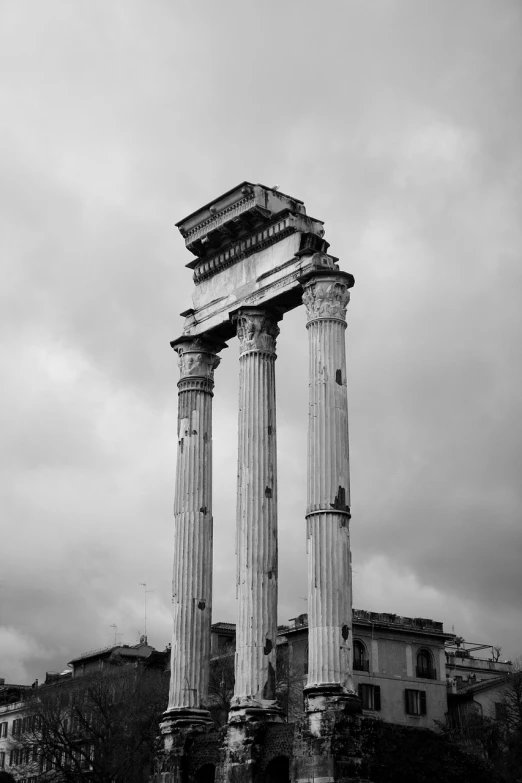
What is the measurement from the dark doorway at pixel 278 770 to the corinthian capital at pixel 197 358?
13659 mm

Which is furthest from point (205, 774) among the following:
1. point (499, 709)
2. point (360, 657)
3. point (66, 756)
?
point (499, 709)

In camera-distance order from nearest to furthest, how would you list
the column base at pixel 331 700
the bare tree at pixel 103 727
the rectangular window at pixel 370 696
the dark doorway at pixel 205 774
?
the column base at pixel 331 700
the dark doorway at pixel 205 774
the bare tree at pixel 103 727
the rectangular window at pixel 370 696

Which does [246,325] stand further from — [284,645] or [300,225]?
[284,645]

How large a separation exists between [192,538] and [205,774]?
291 inches

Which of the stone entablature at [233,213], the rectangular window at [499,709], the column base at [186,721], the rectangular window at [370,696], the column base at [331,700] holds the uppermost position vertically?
the stone entablature at [233,213]

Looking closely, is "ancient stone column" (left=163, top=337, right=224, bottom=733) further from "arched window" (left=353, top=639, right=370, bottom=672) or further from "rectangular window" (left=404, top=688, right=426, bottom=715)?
"rectangular window" (left=404, top=688, right=426, bottom=715)

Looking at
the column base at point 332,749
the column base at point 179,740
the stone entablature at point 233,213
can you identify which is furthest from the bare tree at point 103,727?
the stone entablature at point 233,213

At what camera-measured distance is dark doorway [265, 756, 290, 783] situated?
31.3 m

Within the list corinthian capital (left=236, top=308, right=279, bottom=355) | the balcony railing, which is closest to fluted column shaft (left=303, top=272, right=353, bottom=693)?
corinthian capital (left=236, top=308, right=279, bottom=355)

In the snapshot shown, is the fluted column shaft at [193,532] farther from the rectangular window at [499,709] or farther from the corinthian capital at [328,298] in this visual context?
the rectangular window at [499,709]

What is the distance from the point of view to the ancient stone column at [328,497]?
29766mm

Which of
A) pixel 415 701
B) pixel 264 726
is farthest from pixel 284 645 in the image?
pixel 264 726

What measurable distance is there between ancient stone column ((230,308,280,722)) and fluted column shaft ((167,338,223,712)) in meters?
3.26

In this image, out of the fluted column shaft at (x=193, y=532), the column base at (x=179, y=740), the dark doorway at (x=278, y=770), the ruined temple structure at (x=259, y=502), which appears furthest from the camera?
the fluted column shaft at (x=193, y=532)
